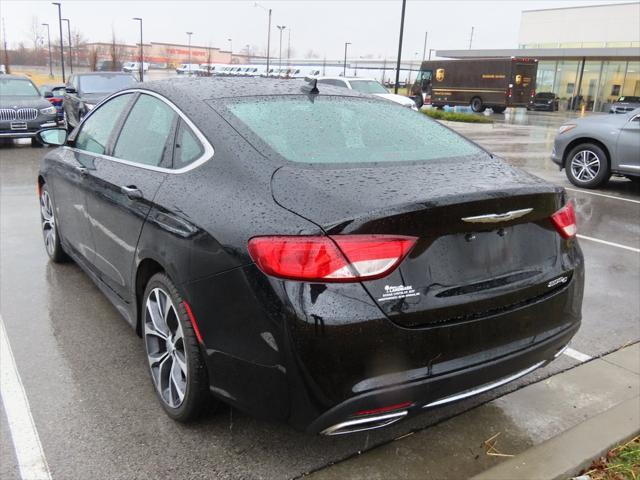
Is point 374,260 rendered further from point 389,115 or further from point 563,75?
point 563,75

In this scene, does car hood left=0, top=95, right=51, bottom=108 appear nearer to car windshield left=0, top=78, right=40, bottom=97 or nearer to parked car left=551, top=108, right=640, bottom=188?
car windshield left=0, top=78, right=40, bottom=97

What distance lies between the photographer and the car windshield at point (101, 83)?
15219 mm

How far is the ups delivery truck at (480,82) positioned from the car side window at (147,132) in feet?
111

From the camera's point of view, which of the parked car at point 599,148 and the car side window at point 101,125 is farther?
the parked car at point 599,148

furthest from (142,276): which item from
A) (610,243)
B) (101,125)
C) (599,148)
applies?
(599,148)

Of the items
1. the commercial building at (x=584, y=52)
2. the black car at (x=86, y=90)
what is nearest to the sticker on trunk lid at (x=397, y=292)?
the black car at (x=86, y=90)

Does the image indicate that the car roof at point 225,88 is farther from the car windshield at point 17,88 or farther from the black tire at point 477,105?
the black tire at point 477,105

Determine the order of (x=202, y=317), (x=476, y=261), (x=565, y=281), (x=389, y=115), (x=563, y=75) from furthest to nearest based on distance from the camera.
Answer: (x=563, y=75), (x=389, y=115), (x=565, y=281), (x=202, y=317), (x=476, y=261)

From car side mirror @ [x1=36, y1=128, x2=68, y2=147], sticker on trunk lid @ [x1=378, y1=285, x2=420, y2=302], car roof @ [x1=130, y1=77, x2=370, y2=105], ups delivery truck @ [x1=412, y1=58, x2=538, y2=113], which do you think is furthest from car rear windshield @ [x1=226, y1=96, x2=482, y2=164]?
ups delivery truck @ [x1=412, y1=58, x2=538, y2=113]

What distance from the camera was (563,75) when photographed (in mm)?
44219

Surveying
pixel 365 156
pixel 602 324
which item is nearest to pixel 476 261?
pixel 365 156

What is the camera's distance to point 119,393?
3260 mm

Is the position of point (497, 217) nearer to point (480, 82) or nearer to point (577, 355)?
point (577, 355)

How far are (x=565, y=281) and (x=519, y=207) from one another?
494mm
